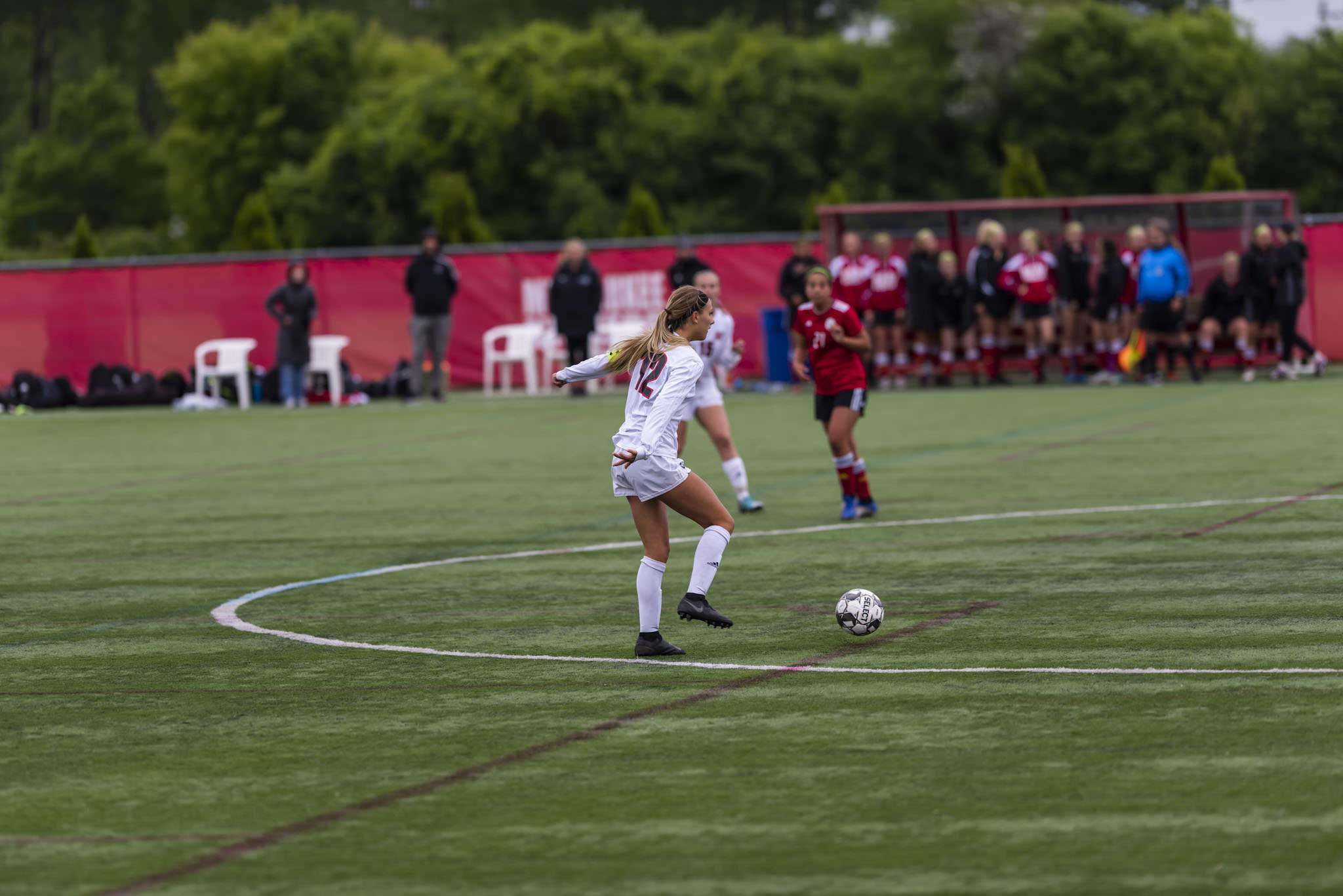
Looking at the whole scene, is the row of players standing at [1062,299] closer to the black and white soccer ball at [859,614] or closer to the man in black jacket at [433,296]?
the man in black jacket at [433,296]

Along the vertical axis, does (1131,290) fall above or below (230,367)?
above

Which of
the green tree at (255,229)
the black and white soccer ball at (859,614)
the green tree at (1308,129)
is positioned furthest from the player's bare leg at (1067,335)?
the green tree at (1308,129)

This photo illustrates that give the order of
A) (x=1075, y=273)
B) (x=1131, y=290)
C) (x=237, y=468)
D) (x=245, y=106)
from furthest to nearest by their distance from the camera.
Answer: (x=245, y=106) → (x=1131, y=290) → (x=1075, y=273) → (x=237, y=468)

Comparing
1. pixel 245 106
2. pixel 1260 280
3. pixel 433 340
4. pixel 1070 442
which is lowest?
pixel 1070 442

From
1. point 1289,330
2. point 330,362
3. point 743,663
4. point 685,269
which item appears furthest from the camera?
point 330,362

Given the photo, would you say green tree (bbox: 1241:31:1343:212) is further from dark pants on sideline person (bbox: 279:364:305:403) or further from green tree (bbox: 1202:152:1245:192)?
dark pants on sideline person (bbox: 279:364:305:403)

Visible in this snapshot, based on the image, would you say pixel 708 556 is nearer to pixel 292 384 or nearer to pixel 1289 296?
pixel 1289 296

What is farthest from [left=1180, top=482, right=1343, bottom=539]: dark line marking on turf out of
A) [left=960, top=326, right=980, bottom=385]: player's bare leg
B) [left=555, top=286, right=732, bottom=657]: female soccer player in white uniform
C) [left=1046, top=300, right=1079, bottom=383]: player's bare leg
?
[left=960, top=326, right=980, bottom=385]: player's bare leg

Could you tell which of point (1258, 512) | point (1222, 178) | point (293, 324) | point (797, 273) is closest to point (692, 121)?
point (1222, 178)

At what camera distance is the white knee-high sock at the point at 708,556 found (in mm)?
9320

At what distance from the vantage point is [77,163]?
7288 centimetres

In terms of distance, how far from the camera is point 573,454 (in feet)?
67.9

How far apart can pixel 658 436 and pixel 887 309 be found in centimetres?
2065

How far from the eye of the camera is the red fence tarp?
107 feet
